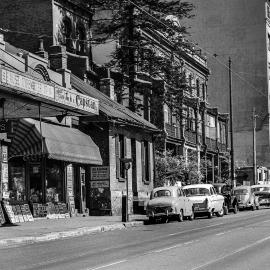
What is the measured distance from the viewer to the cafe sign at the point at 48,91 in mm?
22141

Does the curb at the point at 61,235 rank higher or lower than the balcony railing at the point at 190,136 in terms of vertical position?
lower

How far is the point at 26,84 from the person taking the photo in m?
23.0

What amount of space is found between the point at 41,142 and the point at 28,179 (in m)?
3.84

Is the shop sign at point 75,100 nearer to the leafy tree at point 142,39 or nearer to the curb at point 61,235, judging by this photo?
the curb at point 61,235

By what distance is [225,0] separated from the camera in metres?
72.9

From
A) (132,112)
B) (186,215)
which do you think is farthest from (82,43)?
(186,215)

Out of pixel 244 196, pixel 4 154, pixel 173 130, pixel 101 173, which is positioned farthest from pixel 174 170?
pixel 4 154

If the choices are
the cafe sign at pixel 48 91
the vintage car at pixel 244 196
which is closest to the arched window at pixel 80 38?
the vintage car at pixel 244 196

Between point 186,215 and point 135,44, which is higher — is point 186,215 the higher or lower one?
the lower one

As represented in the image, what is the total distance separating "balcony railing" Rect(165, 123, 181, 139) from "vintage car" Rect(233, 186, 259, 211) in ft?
28.4

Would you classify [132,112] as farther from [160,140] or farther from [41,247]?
[41,247]

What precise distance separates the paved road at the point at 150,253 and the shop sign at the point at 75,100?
641 centimetres

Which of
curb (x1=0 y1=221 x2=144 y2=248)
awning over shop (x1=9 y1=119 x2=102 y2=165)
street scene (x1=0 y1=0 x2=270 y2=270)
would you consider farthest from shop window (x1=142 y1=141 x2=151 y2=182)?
curb (x1=0 y1=221 x2=144 y2=248)

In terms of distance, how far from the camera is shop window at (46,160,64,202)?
32709 mm
